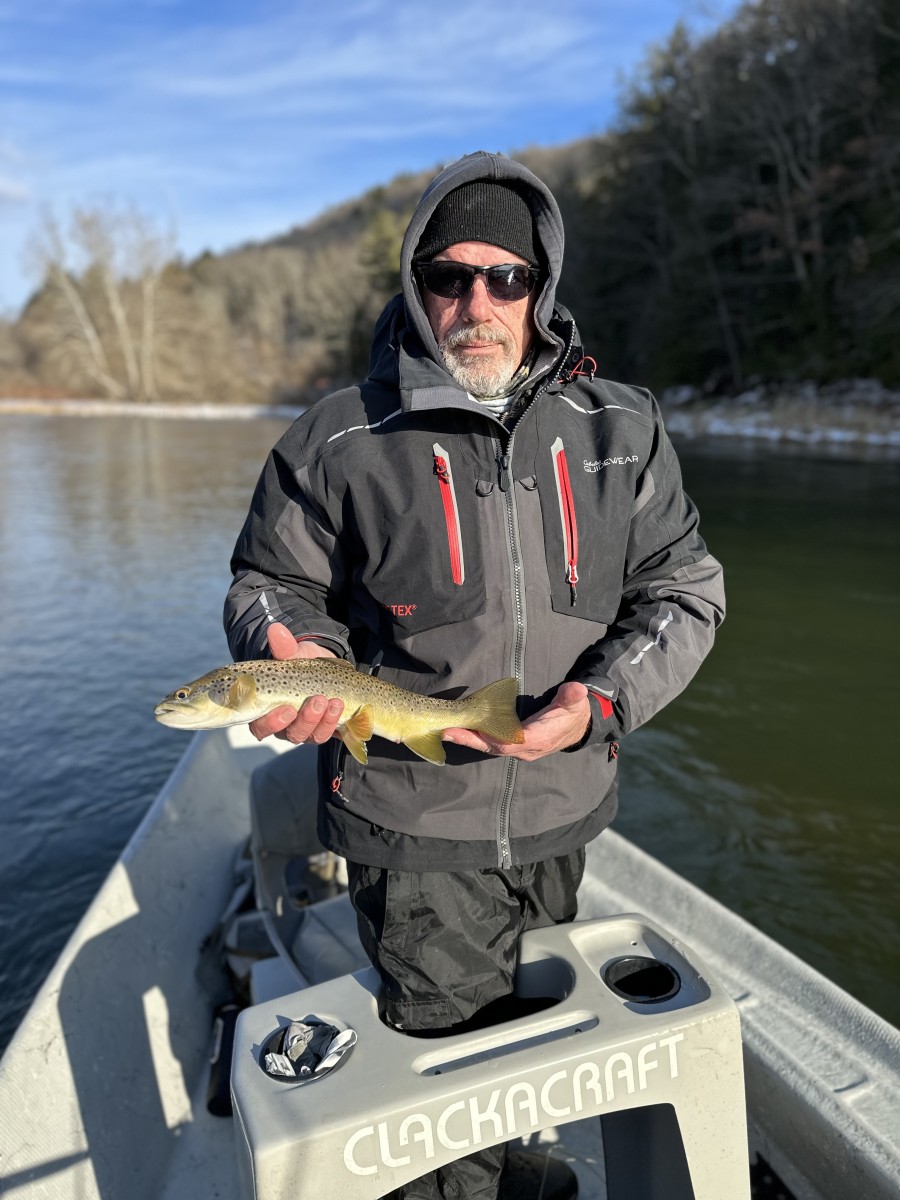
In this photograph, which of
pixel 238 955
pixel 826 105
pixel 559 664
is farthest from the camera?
pixel 826 105

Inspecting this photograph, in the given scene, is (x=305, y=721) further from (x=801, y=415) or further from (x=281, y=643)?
(x=801, y=415)

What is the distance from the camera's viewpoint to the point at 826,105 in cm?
3153

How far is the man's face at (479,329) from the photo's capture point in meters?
2.39

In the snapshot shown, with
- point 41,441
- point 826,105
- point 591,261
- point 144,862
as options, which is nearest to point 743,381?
point 826,105

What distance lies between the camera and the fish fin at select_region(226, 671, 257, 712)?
2.18 meters

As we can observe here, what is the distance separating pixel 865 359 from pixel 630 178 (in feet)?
59.2

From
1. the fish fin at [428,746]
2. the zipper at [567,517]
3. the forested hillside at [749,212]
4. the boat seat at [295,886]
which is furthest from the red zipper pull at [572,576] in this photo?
the forested hillside at [749,212]

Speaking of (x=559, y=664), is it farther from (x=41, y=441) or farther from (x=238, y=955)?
(x=41, y=441)

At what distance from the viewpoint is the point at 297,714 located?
2156 millimetres

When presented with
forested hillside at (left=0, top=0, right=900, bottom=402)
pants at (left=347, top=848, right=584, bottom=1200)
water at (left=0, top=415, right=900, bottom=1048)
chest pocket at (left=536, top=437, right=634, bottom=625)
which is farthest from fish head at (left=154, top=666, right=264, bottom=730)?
forested hillside at (left=0, top=0, right=900, bottom=402)

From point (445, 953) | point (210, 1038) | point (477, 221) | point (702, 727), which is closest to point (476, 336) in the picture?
point (477, 221)

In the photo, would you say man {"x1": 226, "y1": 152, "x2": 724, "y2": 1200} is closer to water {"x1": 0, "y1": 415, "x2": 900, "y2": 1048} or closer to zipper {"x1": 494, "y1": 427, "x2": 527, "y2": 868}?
zipper {"x1": 494, "y1": 427, "x2": 527, "y2": 868}

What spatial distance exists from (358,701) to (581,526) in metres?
0.75

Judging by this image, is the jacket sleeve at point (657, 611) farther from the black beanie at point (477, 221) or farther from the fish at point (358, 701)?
the black beanie at point (477, 221)
